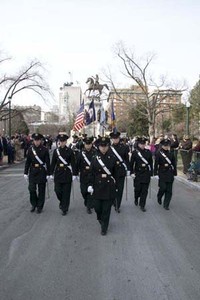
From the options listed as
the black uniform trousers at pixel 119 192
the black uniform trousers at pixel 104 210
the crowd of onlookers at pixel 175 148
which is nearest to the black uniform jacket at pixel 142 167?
the black uniform trousers at pixel 119 192

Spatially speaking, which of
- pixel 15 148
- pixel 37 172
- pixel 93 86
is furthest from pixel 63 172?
pixel 93 86

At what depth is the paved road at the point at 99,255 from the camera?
4.92 meters

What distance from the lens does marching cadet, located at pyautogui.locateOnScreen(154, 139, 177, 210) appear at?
1034 cm

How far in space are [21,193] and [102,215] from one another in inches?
237

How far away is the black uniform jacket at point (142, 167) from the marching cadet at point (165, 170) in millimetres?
273

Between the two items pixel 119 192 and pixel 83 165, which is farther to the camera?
pixel 83 165

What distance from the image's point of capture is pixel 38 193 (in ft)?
32.2

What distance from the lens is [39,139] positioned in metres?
10.0

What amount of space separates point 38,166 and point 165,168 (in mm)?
3200

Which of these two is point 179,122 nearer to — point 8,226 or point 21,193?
point 21,193

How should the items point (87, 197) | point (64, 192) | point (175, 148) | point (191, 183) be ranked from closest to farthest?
point (64, 192), point (87, 197), point (191, 183), point (175, 148)

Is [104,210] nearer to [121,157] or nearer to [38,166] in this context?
[38,166]

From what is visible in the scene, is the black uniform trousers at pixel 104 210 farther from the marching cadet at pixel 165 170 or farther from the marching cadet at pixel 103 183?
the marching cadet at pixel 165 170

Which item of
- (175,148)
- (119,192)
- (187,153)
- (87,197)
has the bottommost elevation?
(87,197)
